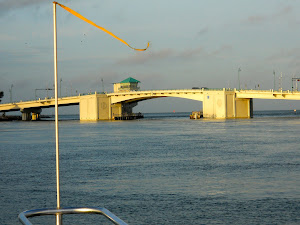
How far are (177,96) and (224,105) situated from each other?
1086 cm

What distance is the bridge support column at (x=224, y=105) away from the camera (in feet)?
369

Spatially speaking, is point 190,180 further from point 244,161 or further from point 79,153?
point 79,153

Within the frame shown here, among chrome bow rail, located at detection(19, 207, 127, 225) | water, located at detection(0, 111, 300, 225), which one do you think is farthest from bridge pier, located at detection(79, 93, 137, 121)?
chrome bow rail, located at detection(19, 207, 127, 225)

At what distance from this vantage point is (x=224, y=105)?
11275cm

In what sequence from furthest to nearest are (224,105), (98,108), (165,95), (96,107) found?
1. (98,108)
2. (96,107)
3. (165,95)
4. (224,105)

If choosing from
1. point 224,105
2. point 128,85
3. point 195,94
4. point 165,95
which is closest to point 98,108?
point 128,85

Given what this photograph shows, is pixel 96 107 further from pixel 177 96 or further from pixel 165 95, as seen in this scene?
pixel 177 96

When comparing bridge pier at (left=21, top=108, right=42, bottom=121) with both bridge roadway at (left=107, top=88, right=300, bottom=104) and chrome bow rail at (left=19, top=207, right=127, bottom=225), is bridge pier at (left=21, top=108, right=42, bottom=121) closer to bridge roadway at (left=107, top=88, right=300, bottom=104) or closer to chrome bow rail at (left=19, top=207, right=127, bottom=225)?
bridge roadway at (left=107, top=88, right=300, bottom=104)

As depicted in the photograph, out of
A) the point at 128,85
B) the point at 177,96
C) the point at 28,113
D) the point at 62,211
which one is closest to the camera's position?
the point at 62,211

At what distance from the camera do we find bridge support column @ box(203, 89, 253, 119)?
112500 mm

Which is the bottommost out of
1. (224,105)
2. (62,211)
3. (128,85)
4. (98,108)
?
(62,211)

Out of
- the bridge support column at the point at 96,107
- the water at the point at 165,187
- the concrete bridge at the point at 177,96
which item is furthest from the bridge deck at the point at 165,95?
the water at the point at 165,187

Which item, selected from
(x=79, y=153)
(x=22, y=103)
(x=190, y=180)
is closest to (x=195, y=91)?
(x=22, y=103)

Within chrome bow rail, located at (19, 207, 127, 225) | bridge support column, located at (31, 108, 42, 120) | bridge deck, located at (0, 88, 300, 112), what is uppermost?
bridge deck, located at (0, 88, 300, 112)
